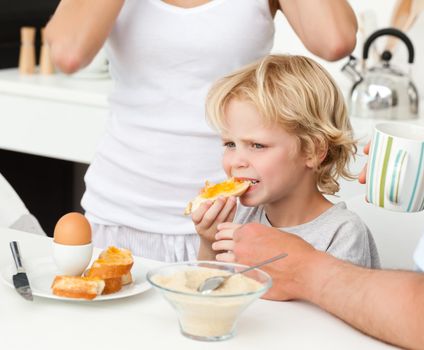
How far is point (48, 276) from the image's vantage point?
1.39 metres

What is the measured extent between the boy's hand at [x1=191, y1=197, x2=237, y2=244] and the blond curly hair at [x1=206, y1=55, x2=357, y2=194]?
A: 160 mm

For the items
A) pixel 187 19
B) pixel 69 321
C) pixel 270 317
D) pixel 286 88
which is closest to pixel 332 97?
pixel 286 88

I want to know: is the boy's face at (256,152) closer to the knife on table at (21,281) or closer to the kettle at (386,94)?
the knife on table at (21,281)

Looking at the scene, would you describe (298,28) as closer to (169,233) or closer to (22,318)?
(169,233)

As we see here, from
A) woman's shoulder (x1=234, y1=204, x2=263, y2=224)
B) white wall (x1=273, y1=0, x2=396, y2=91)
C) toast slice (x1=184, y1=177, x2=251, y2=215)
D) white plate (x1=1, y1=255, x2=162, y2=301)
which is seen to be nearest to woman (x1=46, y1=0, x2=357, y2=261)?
woman's shoulder (x1=234, y1=204, x2=263, y2=224)

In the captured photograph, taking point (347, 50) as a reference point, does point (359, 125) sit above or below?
below

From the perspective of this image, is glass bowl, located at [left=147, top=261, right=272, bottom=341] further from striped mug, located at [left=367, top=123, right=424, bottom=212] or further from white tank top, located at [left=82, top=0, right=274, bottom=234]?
Answer: white tank top, located at [left=82, top=0, right=274, bottom=234]

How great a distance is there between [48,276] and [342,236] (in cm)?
52

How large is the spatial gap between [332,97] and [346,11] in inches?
8.9

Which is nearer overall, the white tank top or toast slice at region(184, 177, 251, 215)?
toast slice at region(184, 177, 251, 215)

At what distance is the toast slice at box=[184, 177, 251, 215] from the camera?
1.58 metres

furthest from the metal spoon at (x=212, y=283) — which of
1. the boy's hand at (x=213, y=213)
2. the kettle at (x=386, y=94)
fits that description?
the kettle at (x=386, y=94)

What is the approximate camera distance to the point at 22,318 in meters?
1.24

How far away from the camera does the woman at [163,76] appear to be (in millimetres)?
1821
